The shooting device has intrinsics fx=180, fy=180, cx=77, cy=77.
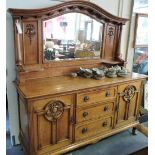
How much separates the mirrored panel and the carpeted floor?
1117 mm

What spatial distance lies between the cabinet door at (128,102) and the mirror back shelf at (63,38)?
0.44 m

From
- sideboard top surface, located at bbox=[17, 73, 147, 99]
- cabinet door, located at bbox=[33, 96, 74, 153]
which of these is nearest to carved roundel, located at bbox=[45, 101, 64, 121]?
cabinet door, located at bbox=[33, 96, 74, 153]

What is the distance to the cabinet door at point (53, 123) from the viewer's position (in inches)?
65.2

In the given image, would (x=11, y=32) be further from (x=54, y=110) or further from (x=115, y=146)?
(x=115, y=146)

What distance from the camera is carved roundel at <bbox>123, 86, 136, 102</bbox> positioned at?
2199mm

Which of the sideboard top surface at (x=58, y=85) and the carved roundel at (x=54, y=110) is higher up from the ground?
the sideboard top surface at (x=58, y=85)

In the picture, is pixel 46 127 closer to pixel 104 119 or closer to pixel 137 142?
pixel 104 119

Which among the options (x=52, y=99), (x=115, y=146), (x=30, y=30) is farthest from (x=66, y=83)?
(x=115, y=146)

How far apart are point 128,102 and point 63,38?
113 centimetres

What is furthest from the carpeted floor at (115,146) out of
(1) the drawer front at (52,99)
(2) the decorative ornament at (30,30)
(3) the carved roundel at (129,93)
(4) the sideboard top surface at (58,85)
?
(2) the decorative ornament at (30,30)

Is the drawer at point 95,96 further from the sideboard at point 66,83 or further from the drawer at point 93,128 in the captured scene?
the drawer at point 93,128

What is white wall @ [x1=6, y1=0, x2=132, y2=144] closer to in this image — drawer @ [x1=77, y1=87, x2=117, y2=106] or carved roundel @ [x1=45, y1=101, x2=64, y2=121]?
carved roundel @ [x1=45, y1=101, x2=64, y2=121]
